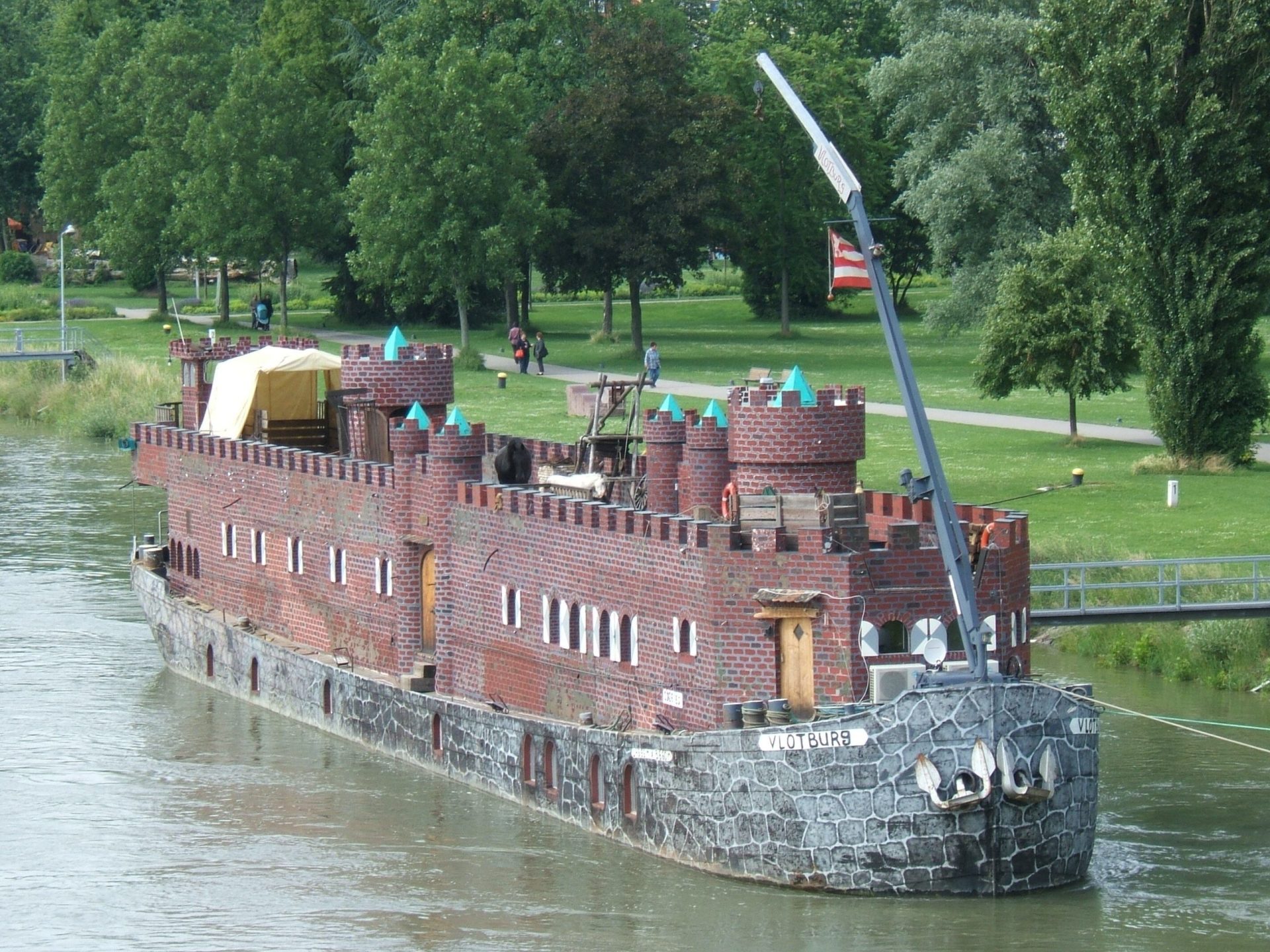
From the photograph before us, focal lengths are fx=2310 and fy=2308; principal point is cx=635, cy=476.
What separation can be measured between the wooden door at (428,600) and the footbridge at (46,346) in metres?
51.6

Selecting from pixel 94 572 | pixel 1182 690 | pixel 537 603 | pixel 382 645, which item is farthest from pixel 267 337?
pixel 1182 690

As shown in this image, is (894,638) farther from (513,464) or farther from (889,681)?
(513,464)

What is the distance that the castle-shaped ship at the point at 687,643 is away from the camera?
90.0ft

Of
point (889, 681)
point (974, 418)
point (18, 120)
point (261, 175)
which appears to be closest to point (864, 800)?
point (889, 681)

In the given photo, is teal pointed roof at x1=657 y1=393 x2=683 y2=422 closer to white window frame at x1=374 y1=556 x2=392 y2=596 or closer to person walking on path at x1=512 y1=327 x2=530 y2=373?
white window frame at x1=374 y1=556 x2=392 y2=596

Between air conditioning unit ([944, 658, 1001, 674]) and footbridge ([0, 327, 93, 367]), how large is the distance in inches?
2448

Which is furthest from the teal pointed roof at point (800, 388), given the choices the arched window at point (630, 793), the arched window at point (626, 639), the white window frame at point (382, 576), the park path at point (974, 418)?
the park path at point (974, 418)

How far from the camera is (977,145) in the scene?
77.4 m

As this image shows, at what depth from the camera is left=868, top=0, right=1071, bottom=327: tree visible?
76938 millimetres

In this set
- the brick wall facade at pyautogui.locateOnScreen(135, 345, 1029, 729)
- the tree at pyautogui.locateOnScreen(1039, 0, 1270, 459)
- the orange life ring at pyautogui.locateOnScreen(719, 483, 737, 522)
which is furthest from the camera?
the tree at pyautogui.locateOnScreen(1039, 0, 1270, 459)

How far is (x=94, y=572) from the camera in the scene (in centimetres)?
5291

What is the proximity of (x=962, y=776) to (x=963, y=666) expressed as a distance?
2.18 metres

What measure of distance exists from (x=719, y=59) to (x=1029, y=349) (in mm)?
37485

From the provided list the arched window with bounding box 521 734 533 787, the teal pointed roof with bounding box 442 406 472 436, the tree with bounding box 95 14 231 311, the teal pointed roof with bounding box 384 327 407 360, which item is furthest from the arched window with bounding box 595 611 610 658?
the tree with bounding box 95 14 231 311
